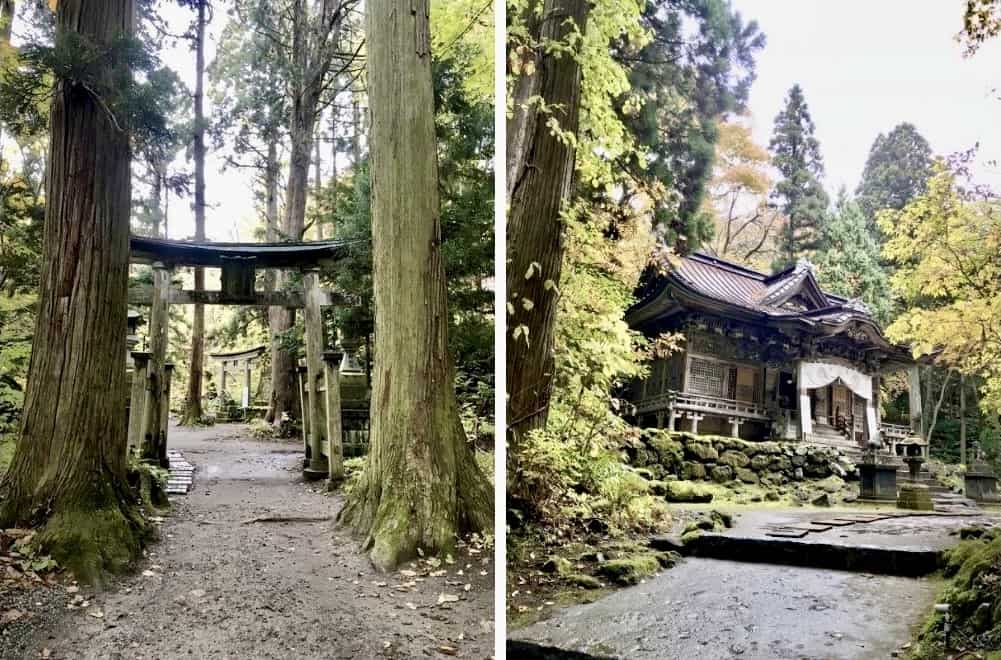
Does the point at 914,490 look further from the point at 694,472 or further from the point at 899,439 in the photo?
the point at 694,472

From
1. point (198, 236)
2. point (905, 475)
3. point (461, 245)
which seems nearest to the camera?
point (905, 475)

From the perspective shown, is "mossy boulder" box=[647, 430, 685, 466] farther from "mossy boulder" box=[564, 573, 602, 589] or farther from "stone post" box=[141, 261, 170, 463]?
"stone post" box=[141, 261, 170, 463]

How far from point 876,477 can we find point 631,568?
683 mm

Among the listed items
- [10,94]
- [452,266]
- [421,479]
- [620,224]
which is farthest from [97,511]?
[620,224]

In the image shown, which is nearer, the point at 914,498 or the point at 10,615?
the point at 10,615

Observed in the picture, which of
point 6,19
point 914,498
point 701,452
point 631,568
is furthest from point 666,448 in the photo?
point 6,19

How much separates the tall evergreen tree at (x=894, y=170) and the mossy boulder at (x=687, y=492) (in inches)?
33.7

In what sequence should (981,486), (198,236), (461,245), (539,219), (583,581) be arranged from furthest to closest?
(539,219) → (461,245) → (583,581) → (198,236) → (981,486)

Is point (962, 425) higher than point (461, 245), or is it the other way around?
point (461, 245)

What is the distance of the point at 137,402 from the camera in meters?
1.70

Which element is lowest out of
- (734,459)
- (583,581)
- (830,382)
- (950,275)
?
(583,581)

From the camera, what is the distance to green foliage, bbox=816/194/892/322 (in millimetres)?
1786

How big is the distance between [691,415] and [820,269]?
1.80ft

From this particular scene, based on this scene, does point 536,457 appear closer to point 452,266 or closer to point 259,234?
point 452,266
